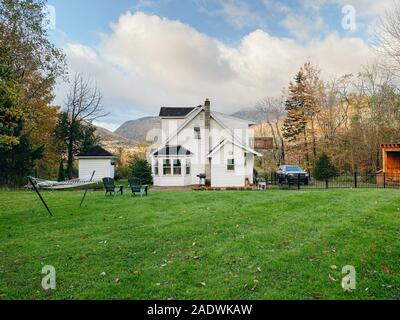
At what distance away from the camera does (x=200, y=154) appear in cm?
2847

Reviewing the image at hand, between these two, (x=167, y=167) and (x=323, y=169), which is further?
(x=323, y=169)

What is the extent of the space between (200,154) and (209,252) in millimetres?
22252

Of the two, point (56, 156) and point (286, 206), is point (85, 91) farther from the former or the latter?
point (286, 206)

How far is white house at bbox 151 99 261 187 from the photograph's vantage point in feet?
83.0

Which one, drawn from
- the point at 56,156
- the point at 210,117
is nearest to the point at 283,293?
the point at 210,117

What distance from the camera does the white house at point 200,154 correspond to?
2531 cm

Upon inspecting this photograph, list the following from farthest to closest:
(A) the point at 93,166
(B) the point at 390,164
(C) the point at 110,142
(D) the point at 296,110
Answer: (C) the point at 110,142 → (D) the point at 296,110 → (A) the point at 93,166 → (B) the point at 390,164

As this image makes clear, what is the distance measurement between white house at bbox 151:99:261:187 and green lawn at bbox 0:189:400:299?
1424 cm

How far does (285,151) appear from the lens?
39.5 meters

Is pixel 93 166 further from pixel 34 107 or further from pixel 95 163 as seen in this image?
pixel 34 107

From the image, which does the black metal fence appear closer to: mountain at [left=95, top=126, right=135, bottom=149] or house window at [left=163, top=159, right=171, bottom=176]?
house window at [left=163, top=159, right=171, bottom=176]

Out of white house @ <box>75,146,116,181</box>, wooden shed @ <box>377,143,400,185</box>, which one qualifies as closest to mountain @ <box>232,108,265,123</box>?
white house @ <box>75,146,116,181</box>

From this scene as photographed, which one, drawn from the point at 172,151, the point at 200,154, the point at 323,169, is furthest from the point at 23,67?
the point at 323,169
